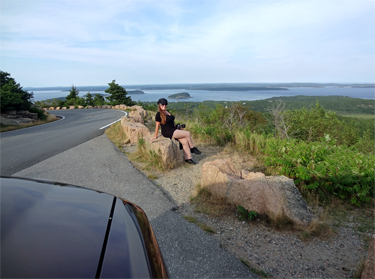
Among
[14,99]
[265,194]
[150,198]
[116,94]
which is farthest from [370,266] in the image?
[116,94]

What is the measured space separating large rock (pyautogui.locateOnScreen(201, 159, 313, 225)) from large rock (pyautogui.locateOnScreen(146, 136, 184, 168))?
1929mm

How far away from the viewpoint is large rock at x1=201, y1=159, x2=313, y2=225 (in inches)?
138

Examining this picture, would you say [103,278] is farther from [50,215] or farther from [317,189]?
[317,189]

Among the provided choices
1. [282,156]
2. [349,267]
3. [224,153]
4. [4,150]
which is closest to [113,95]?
[4,150]

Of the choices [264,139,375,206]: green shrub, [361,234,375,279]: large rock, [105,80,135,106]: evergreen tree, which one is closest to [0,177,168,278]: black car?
[361,234,375,279]: large rock

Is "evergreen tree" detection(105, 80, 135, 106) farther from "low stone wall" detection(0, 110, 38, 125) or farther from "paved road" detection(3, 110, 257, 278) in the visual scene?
"paved road" detection(3, 110, 257, 278)

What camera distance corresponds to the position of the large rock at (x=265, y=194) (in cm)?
352

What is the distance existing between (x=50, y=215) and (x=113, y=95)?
37517mm

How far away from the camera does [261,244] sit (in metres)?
3.17

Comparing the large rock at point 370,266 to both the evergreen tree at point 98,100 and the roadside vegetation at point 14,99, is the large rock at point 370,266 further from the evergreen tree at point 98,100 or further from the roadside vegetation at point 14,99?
the evergreen tree at point 98,100

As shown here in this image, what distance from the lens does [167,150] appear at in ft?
19.7

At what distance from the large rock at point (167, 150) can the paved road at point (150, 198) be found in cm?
72

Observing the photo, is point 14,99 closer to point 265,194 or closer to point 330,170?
point 265,194

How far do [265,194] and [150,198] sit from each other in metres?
1.99
